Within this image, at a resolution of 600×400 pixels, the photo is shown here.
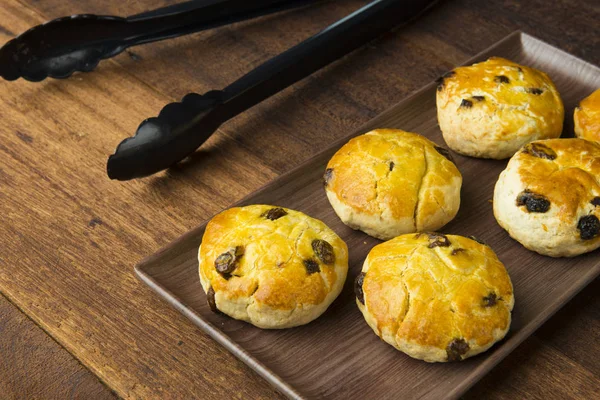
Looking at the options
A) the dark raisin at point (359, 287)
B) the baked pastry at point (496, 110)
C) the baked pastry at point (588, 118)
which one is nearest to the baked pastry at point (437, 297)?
the dark raisin at point (359, 287)

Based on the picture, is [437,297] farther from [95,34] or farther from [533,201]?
[95,34]

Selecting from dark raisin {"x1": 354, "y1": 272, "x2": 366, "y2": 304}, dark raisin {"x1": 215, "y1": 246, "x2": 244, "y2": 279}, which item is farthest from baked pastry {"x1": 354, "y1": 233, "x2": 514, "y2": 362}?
dark raisin {"x1": 215, "y1": 246, "x2": 244, "y2": 279}

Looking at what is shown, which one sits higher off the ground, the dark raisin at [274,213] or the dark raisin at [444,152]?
the dark raisin at [274,213]

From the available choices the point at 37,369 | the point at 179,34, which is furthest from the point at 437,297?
the point at 179,34

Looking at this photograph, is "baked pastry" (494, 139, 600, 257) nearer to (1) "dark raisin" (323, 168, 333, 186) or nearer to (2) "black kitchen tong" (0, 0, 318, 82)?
(1) "dark raisin" (323, 168, 333, 186)

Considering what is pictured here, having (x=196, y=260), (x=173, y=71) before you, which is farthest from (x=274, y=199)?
(x=173, y=71)

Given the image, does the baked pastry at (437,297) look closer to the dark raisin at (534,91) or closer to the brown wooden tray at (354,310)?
the brown wooden tray at (354,310)
